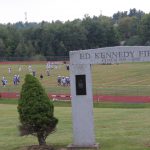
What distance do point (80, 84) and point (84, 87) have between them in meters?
0.14

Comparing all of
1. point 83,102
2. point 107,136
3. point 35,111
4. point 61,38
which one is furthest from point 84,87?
point 61,38

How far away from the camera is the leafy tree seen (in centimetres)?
1337

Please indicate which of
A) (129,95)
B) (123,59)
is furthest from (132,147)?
(129,95)

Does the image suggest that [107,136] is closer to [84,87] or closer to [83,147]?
[83,147]

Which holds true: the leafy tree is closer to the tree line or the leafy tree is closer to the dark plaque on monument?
the dark plaque on monument

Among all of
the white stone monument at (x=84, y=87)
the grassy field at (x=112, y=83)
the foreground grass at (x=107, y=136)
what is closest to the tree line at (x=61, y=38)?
the grassy field at (x=112, y=83)

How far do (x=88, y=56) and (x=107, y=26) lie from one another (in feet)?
424

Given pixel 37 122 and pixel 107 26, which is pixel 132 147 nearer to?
pixel 37 122

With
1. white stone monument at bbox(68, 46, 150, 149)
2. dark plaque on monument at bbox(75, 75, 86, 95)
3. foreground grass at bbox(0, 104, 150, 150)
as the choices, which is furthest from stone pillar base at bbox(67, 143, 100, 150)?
dark plaque on monument at bbox(75, 75, 86, 95)

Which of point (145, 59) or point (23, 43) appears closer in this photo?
point (145, 59)

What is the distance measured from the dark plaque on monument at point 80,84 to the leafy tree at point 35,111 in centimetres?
102

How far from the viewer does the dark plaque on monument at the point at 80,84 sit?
14.2 metres

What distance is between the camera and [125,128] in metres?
18.5

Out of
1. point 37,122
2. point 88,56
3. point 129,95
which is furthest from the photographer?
point 129,95
